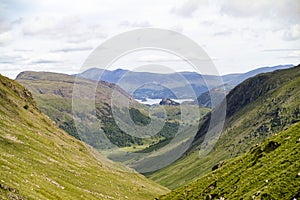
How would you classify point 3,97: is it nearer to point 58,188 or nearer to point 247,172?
point 58,188

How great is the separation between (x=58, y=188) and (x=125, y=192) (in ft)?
109

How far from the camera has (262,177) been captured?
40.0 m

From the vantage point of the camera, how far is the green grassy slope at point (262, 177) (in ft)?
109

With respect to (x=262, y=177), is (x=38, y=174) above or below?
below

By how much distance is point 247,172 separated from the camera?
47.3 metres

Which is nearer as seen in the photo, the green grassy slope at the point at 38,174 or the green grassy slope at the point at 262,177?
the green grassy slope at the point at 262,177

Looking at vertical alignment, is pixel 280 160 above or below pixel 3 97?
below

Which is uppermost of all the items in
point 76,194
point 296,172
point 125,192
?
point 296,172

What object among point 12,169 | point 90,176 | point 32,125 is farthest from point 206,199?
point 32,125

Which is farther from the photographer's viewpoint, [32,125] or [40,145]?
[32,125]

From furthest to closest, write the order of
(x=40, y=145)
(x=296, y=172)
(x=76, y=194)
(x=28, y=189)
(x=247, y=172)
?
(x=40, y=145) < (x=76, y=194) < (x=247, y=172) < (x=28, y=189) < (x=296, y=172)

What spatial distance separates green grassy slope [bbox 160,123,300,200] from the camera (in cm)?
3312

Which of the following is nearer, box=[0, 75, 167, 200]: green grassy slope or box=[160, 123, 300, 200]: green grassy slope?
box=[160, 123, 300, 200]: green grassy slope

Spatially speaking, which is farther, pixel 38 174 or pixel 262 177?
pixel 38 174
